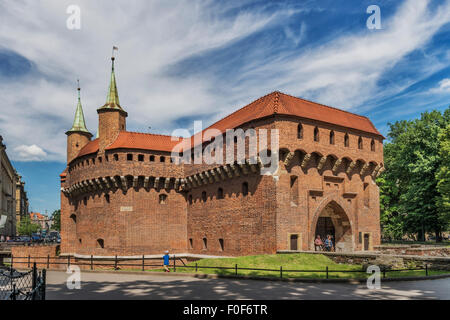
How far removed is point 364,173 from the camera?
102 ft

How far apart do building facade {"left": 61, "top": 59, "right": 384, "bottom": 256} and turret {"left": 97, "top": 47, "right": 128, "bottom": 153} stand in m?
0.09

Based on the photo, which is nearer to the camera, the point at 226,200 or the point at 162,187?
the point at 226,200

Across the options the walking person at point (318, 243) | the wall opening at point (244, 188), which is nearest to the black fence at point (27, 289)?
the wall opening at point (244, 188)

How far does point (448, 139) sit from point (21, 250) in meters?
41.2

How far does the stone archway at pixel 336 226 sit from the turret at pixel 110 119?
18716 mm

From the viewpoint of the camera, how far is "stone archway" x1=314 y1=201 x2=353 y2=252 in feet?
97.9

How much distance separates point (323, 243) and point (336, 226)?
1896mm

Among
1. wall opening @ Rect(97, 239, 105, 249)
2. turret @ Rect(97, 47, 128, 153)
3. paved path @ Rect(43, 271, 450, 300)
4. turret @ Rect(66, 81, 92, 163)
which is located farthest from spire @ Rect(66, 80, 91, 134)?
paved path @ Rect(43, 271, 450, 300)

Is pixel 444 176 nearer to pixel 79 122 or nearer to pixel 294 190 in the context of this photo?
pixel 294 190

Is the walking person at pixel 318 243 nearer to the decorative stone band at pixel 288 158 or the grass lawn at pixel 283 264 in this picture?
the grass lawn at pixel 283 264
